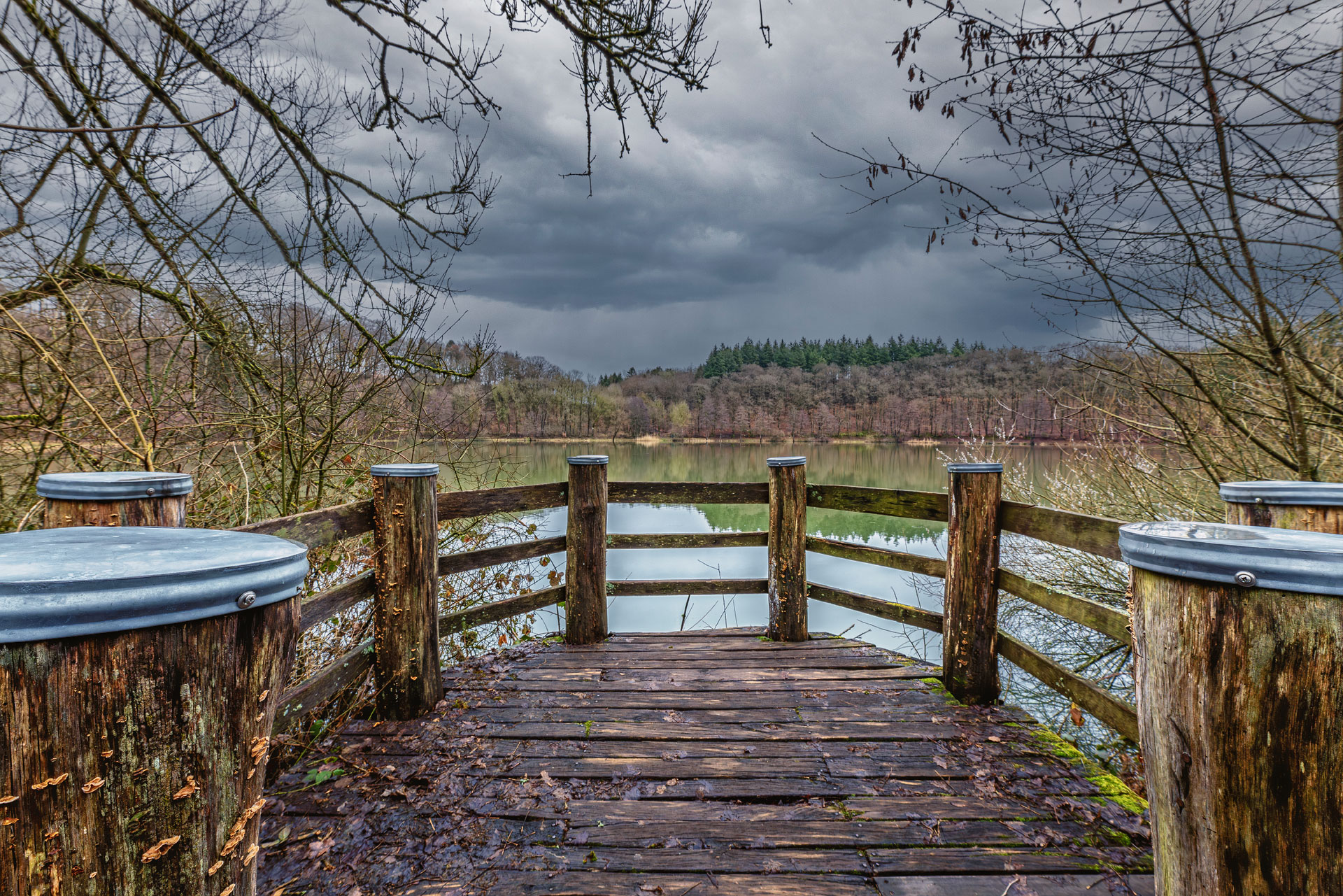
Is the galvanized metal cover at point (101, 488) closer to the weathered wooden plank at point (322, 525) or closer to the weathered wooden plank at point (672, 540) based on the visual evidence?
the weathered wooden plank at point (322, 525)

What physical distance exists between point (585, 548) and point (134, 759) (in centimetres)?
344

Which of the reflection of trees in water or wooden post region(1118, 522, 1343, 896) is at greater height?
wooden post region(1118, 522, 1343, 896)

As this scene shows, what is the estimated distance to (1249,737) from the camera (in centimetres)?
111

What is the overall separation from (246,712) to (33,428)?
121 inches

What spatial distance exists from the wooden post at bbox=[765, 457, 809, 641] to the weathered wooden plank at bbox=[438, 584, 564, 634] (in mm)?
1631

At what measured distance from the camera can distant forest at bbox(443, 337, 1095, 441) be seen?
19.4ft

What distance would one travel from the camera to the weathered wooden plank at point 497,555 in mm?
3738

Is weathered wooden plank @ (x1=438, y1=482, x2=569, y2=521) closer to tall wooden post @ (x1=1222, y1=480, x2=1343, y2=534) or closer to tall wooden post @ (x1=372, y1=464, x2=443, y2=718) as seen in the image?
tall wooden post @ (x1=372, y1=464, x2=443, y2=718)

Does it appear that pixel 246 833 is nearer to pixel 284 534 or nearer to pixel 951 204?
pixel 284 534

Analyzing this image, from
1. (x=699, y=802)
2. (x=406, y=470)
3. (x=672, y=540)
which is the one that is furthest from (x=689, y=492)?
(x=699, y=802)

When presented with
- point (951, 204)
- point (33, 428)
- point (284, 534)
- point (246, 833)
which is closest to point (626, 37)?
point (951, 204)

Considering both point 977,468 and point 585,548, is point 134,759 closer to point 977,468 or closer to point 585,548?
point 585,548

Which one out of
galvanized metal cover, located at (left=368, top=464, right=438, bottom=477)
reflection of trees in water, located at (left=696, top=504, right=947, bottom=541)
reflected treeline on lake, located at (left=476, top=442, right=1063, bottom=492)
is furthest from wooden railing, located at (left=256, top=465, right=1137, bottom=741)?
reflection of trees in water, located at (left=696, top=504, right=947, bottom=541)

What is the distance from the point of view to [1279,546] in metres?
1.07
